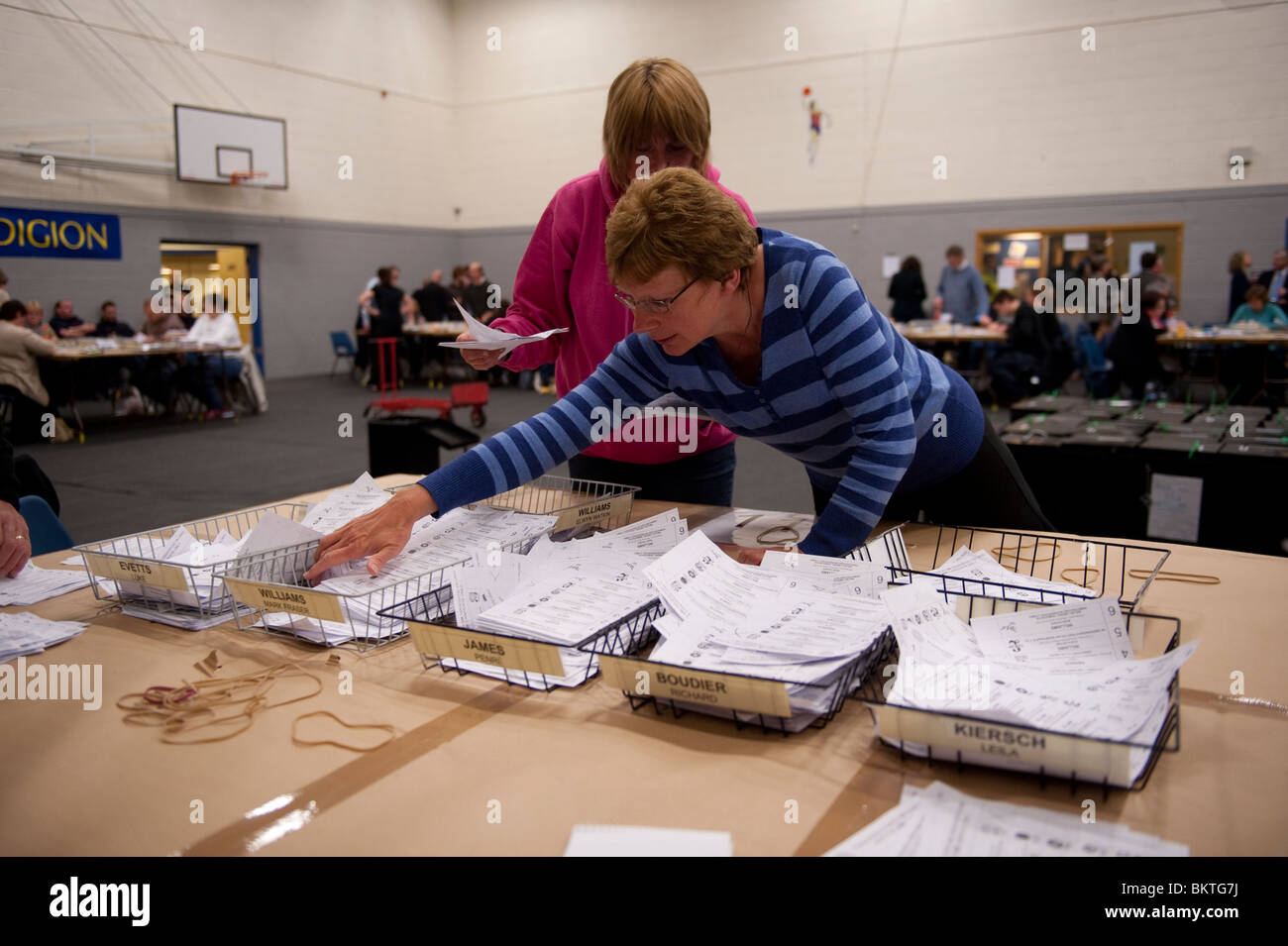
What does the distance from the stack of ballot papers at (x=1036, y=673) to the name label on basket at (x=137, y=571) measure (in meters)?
0.93

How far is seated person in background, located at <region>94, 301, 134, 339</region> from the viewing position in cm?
875

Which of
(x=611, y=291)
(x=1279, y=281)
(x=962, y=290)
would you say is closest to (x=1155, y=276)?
(x=1279, y=281)

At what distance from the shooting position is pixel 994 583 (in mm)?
1106

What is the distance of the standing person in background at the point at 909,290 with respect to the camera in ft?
30.8

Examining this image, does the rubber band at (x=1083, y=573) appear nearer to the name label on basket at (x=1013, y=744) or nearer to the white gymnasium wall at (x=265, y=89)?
the name label on basket at (x=1013, y=744)

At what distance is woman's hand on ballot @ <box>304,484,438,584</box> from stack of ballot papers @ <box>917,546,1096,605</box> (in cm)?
75

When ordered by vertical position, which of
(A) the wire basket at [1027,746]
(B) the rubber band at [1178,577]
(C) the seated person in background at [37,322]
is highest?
(C) the seated person in background at [37,322]

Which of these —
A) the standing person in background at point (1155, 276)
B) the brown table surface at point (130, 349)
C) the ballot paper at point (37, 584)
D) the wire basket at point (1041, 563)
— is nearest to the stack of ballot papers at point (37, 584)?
the ballot paper at point (37, 584)

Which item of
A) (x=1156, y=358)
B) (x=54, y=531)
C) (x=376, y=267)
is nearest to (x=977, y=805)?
(x=54, y=531)

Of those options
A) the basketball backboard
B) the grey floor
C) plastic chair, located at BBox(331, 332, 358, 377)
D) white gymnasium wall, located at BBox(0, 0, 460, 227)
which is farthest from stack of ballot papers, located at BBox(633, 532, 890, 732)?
plastic chair, located at BBox(331, 332, 358, 377)

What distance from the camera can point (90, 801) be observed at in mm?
836

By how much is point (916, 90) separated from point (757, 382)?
9771 mm

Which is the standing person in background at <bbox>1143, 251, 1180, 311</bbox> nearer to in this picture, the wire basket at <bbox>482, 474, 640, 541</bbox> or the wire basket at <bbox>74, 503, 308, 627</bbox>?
the wire basket at <bbox>482, 474, 640, 541</bbox>
